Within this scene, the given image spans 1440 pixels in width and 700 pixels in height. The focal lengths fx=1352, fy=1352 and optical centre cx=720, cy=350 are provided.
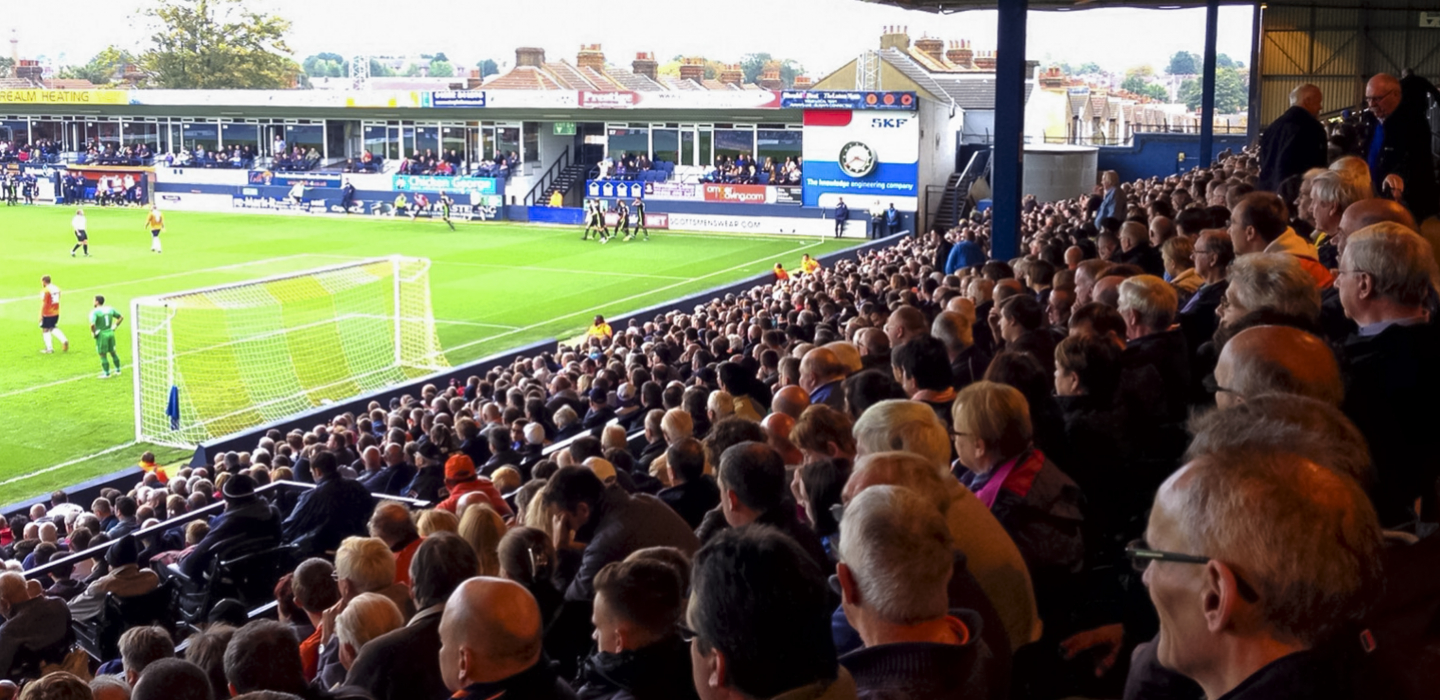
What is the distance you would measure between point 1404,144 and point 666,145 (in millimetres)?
40920

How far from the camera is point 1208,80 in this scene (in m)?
26.3

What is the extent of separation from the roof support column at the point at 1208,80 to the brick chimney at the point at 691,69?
42.4m

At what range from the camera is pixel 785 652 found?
2.45 meters

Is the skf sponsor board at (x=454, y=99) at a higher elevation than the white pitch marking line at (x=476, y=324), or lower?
higher

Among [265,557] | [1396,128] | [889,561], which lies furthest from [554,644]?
[1396,128]

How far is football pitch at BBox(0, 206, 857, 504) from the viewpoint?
1881 cm

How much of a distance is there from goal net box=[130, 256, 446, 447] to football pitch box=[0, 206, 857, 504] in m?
0.64

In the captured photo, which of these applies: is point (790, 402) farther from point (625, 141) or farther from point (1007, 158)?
point (625, 141)

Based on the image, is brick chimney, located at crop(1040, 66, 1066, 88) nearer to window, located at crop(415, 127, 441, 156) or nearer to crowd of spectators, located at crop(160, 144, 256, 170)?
window, located at crop(415, 127, 441, 156)

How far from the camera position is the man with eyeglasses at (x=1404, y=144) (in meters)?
8.82

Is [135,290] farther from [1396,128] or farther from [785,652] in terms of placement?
[785,652]

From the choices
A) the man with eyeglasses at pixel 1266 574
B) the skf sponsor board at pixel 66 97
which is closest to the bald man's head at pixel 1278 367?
the man with eyeglasses at pixel 1266 574

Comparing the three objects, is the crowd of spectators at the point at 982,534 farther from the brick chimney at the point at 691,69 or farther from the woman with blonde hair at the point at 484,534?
the brick chimney at the point at 691,69

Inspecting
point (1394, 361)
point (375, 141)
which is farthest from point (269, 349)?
point (375, 141)
